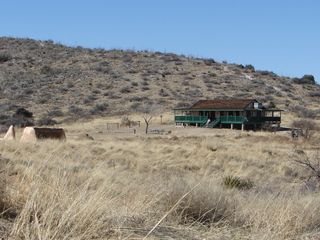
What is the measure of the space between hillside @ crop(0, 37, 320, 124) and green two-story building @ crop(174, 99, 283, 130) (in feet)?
36.0

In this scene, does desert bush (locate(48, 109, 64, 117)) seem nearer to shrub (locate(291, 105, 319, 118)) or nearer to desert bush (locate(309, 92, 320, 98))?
shrub (locate(291, 105, 319, 118))

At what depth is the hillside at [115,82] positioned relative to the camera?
3371 inches

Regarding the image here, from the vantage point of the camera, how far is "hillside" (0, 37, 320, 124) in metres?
85.6

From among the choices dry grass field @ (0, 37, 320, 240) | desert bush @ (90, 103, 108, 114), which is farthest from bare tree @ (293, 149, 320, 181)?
desert bush @ (90, 103, 108, 114)

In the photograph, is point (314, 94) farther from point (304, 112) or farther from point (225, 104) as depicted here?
point (225, 104)

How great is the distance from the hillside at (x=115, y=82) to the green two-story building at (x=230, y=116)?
36.0ft

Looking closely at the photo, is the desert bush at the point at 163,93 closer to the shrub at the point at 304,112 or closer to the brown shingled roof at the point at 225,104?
the brown shingled roof at the point at 225,104

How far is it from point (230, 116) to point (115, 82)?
3010 centimetres

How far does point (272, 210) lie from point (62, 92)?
8622cm

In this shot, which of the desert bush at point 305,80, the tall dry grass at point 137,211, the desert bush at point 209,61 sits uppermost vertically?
the desert bush at point 209,61

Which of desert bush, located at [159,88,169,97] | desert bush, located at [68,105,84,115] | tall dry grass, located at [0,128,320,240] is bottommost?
tall dry grass, located at [0,128,320,240]

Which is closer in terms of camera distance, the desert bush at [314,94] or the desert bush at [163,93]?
the desert bush at [163,93]

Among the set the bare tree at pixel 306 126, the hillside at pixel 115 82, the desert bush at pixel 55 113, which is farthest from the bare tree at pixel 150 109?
the bare tree at pixel 306 126

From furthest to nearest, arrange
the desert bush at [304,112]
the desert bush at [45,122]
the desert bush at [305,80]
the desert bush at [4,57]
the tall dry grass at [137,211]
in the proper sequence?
1. the desert bush at [305,80]
2. the desert bush at [4,57]
3. the desert bush at [304,112]
4. the desert bush at [45,122]
5. the tall dry grass at [137,211]
